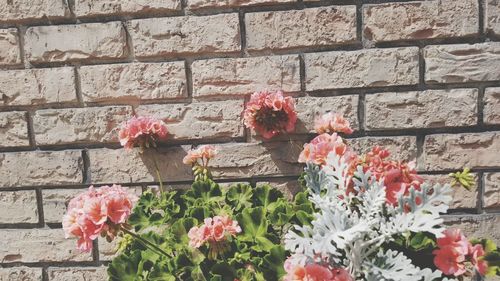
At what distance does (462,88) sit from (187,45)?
70 cm

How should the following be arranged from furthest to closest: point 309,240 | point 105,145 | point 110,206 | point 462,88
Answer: point 105,145 → point 462,88 → point 110,206 → point 309,240

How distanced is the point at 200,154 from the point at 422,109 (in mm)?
568

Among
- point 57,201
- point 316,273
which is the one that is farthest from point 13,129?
point 316,273

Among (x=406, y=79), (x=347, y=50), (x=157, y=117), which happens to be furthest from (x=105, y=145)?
(x=406, y=79)

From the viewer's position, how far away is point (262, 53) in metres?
1.30

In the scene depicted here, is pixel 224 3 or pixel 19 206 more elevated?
pixel 224 3

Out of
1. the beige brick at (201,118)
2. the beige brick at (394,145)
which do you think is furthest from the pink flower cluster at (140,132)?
the beige brick at (394,145)

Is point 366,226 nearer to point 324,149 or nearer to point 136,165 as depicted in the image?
point 324,149

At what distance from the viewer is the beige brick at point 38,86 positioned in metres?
1.35

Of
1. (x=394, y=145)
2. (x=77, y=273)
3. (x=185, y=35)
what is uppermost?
(x=185, y=35)

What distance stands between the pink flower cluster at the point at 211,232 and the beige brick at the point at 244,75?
410 millimetres

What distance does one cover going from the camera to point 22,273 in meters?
1.43

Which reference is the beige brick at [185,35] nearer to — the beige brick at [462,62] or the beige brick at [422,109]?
the beige brick at [422,109]

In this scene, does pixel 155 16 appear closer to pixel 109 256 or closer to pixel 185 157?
pixel 185 157
